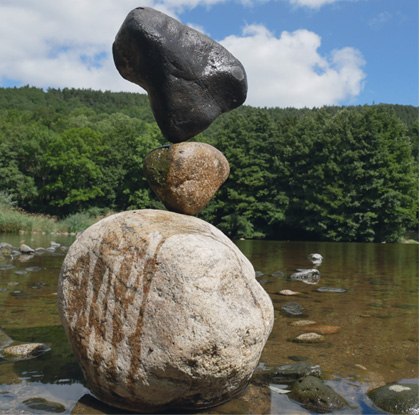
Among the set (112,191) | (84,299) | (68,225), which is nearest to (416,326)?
(84,299)

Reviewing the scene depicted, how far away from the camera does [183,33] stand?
5.22 meters

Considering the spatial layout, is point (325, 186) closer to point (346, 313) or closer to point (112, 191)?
point (112, 191)

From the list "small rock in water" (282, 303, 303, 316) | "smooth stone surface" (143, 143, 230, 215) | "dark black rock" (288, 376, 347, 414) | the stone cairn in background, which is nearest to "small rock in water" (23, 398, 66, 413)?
the stone cairn in background

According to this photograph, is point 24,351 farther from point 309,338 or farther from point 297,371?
point 309,338

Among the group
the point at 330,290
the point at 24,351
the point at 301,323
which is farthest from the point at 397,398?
the point at 330,290

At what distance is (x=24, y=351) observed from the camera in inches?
219

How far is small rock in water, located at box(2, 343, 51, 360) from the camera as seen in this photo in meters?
5.46

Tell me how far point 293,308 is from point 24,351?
4.79 meters

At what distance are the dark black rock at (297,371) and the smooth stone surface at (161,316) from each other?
0.64 meters

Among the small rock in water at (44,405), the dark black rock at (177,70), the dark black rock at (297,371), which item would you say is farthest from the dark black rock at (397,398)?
the dark black rock at (177,70)

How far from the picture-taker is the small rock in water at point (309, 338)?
244 inches

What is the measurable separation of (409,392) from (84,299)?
11.4 ft

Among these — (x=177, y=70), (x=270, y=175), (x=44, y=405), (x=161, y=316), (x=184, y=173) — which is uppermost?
(x=270, y=175)

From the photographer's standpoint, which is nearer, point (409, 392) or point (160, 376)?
point (160, 376)
